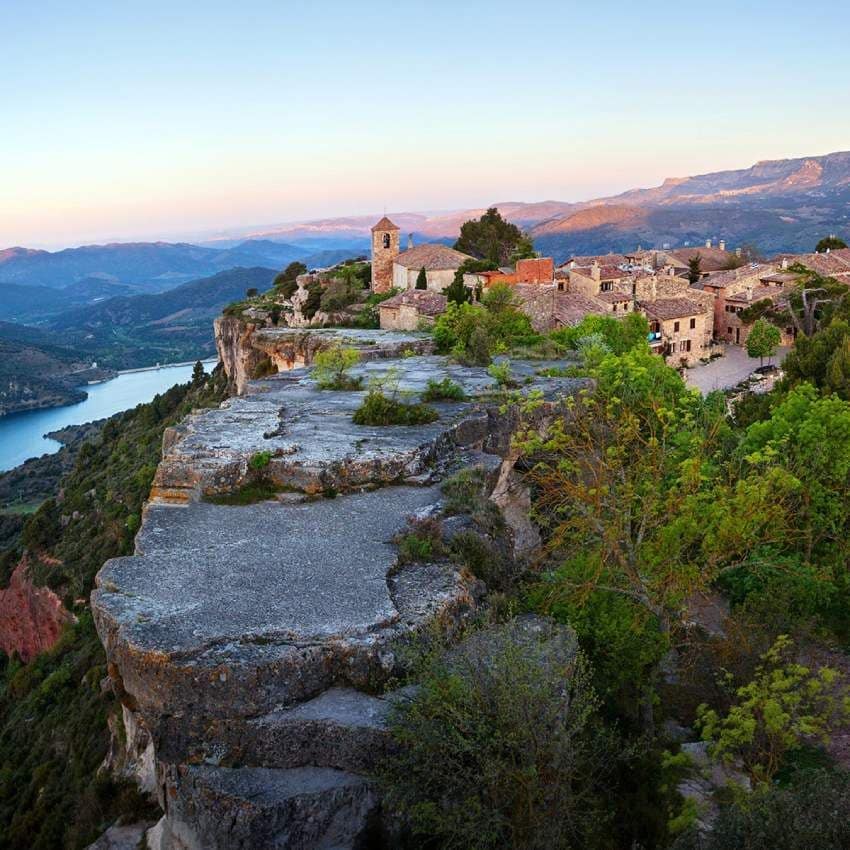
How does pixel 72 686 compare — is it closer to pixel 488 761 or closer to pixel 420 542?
pixel 420 542

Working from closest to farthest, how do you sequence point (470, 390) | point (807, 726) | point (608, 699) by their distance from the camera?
point (807, 726)
point (608, 699)
point (470, 390)

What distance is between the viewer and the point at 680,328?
4088 centimetres

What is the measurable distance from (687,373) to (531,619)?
1290 inches

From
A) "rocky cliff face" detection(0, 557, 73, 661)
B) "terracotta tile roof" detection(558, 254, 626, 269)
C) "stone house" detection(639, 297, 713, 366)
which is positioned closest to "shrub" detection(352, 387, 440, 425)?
"rocky cliff face" detection(0, 557, 73, 661)

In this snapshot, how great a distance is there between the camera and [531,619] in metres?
9.05

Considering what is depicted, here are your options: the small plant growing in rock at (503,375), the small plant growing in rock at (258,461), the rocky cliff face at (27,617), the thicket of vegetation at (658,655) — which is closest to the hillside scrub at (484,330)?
the thicket of vegetation at (658,655)

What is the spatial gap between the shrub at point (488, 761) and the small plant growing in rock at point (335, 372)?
10.3 meters

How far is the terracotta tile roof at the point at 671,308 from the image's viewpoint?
40.0 meters

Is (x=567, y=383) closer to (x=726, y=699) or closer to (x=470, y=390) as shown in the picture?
(x=470, y=390)

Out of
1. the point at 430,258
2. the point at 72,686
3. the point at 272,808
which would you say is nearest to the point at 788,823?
the point at 272,808

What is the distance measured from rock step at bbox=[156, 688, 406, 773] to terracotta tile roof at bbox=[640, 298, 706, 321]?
35.9 metres

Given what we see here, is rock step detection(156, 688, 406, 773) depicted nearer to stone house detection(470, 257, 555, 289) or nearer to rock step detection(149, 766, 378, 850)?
rock step detection(149, 766, 378, 850)

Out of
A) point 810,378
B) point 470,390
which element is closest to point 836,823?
point 470,390

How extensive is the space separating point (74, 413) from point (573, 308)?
9175 centimetres
